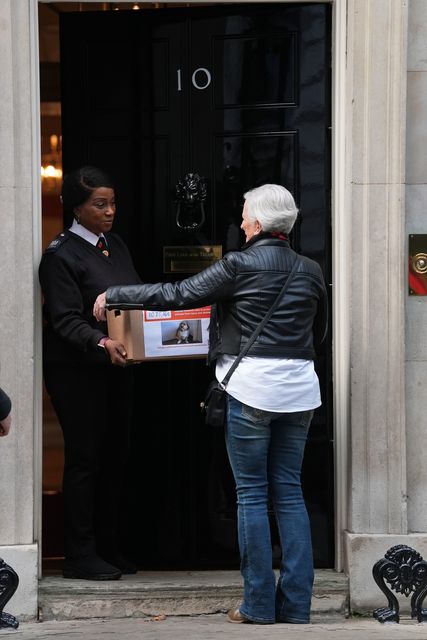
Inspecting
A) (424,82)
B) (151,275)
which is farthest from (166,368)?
(424,82)

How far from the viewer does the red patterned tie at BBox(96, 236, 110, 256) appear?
6.94m

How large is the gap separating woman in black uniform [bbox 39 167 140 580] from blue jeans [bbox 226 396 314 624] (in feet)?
3.17

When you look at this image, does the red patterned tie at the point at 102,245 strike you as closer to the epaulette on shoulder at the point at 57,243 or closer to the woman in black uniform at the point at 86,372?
the woman in black uniform at the point at 86,372

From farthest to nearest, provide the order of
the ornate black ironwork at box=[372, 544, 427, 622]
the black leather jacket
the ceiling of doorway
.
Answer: the ceiling of doorway
the ornate black ironwork at box=[372, 544, 427, 622]
the black leather jacket

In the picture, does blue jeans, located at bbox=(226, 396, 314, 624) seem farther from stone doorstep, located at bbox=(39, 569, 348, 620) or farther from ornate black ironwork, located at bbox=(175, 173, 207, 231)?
ornate black ironwork, located at bbox=(175, 173, 207, 231)

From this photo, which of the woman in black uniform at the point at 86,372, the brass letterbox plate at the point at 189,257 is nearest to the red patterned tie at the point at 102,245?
the woman in black uniform at the point at 86,372

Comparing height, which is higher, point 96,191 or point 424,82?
point 424,82

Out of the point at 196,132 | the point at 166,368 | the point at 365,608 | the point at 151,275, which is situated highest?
the point at 196,132

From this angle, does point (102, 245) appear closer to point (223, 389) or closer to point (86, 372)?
point (86, 372)

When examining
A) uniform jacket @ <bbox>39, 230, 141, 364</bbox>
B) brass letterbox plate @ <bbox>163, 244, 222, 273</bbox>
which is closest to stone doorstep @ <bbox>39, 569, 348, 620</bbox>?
uniform jacket @ <bbox>39, 230, 141, 364</bbox>

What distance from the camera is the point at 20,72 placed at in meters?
6.70

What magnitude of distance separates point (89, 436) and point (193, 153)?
158 cm

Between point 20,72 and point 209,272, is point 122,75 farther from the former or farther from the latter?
point 209,272

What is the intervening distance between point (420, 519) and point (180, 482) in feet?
4.22
